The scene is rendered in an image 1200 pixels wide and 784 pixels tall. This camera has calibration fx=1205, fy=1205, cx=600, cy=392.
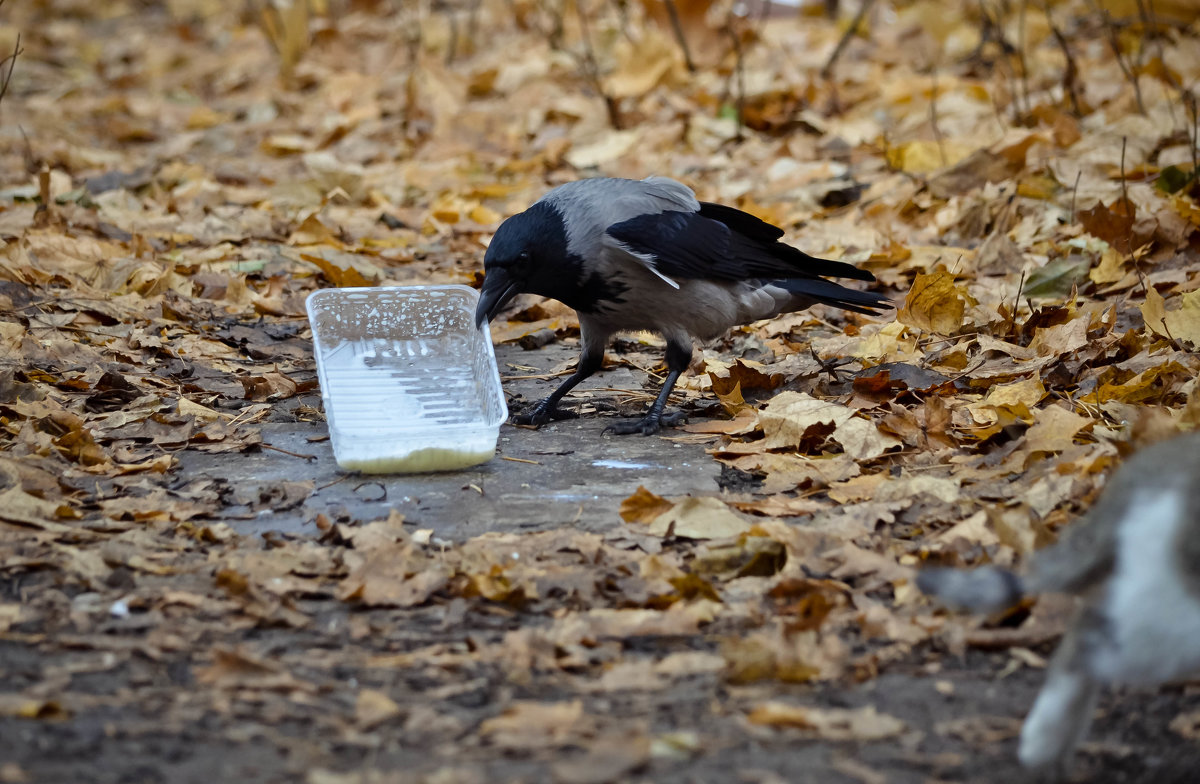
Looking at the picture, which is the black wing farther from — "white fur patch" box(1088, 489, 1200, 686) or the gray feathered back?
"white fur patch" box(1088, 489, 1200, 686)

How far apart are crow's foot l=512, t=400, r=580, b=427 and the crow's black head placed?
16.1 inches

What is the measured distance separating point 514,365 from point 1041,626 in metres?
2.87

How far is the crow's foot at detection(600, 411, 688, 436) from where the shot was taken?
418cm

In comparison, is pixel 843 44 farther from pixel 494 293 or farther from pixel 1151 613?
pixel 1151 613

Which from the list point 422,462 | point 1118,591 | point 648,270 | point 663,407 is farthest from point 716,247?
point 1118,591

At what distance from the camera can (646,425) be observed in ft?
13.7

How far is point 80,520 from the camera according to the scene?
3.16 m

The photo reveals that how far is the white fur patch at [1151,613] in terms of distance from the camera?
6.39ft

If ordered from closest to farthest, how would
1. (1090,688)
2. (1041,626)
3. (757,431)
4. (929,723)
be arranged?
(1090,688)
(929,723)
(1041,626)
(757,431)

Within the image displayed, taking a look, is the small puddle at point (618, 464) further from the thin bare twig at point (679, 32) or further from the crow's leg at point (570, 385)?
the thin bare twig at point (679, 32)

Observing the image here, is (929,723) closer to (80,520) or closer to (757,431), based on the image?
(757,431)

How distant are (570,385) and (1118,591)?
269 centimetres

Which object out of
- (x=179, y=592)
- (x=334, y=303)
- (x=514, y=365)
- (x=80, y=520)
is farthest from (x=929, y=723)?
(x=514, y=365)


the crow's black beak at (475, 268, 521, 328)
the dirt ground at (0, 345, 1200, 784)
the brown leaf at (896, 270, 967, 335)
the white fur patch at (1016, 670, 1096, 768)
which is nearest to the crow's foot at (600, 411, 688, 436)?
the crow's black beak at (475, 268, 521, 328)
